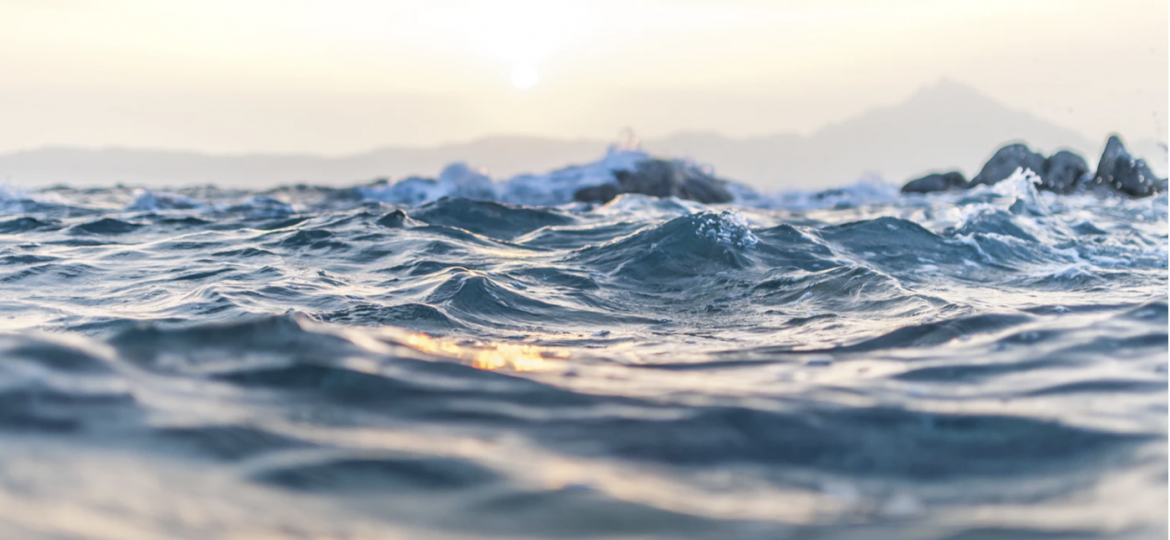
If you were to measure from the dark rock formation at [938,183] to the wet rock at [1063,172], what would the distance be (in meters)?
2.68

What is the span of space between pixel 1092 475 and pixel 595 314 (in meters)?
3.54

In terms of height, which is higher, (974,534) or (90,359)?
(90,359)

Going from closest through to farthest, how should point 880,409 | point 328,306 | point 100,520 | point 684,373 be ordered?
point 100,520 < point 880,409 < point 684,373 < point 328,306

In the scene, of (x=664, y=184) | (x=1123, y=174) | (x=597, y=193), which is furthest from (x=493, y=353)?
(x=1123, y=174)

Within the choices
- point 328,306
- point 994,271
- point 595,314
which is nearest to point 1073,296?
point 994,271

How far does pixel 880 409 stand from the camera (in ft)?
10.1

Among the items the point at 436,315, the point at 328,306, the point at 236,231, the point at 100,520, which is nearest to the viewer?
the point at 100,520

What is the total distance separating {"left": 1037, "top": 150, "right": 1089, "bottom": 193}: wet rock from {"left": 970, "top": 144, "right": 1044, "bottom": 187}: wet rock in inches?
12.9

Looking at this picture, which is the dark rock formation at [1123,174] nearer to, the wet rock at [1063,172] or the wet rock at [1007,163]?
the wet rock at [1063,172]

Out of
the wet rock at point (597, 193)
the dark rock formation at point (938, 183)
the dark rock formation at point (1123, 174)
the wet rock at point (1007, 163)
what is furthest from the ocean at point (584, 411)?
the dark rock formation at point (938, 183)

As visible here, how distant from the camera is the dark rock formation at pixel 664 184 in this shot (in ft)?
83.9

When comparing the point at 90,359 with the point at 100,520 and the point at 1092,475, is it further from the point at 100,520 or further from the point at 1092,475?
the point at 1092,475

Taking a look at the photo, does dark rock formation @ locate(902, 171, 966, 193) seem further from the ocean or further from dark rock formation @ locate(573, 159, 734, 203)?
the ocean

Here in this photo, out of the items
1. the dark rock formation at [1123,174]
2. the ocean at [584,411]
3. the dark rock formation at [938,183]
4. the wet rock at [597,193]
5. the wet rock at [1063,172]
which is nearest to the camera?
the ocean at [584,411]
